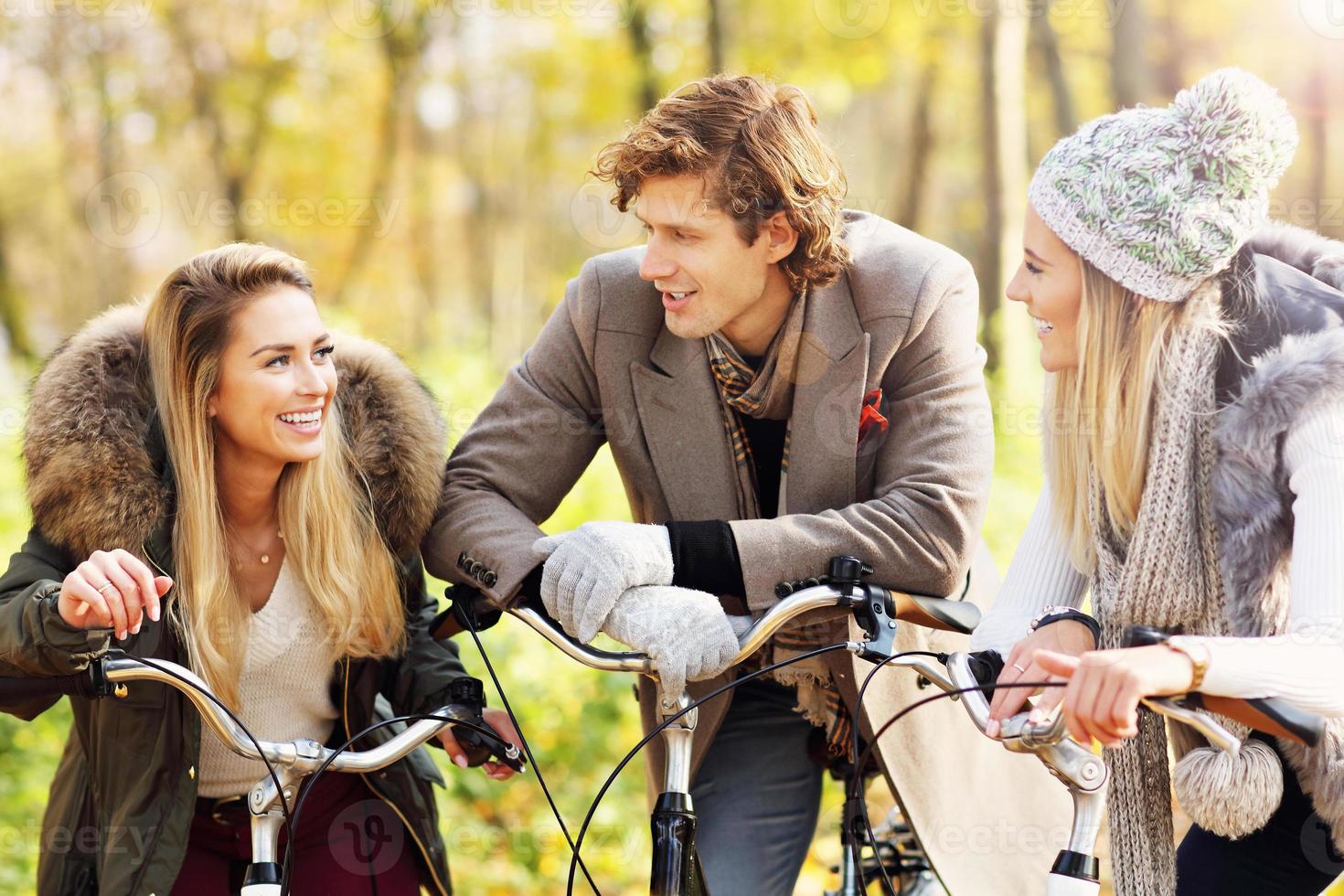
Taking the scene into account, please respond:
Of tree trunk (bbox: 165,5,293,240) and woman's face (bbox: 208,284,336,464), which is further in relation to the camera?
tree trunk (bbox: 165,5,293,240)

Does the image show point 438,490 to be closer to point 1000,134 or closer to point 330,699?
point 330,699

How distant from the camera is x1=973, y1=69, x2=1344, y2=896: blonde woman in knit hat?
2.31 m

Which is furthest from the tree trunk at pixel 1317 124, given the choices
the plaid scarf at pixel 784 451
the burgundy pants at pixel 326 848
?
the burgundy pants at pixel 326 848

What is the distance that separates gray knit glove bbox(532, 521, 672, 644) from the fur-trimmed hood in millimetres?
494

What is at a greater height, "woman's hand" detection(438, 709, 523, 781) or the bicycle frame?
the bicycle frame

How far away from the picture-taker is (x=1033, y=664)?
8.11 feet

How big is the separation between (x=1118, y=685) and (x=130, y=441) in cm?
208

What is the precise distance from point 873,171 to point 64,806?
24.5 meters

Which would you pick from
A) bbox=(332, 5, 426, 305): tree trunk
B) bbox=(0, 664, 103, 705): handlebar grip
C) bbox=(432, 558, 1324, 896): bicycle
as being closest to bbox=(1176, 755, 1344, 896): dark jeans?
bbox=(432, 558, 1324, 896): bicycle

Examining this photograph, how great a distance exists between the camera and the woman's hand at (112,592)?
2.43 meters

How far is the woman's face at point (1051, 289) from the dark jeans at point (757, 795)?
115 centimetres

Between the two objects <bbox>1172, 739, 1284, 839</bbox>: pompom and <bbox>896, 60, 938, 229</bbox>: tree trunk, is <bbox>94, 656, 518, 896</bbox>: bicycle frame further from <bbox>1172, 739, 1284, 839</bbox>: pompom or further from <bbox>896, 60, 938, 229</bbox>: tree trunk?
<bbox>896, 60, 938, 229</bbox>: tree trunk

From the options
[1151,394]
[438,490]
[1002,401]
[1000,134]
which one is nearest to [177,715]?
[438,490]

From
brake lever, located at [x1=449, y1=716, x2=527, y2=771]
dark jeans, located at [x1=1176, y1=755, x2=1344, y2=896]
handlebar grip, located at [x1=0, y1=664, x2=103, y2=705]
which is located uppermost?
handlebar grip, located at [x1=0, y1=664, x2=103, y2=705]
